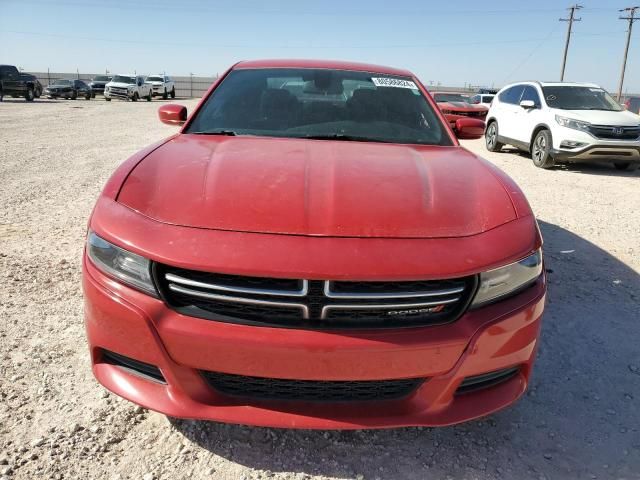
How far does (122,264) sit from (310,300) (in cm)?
67

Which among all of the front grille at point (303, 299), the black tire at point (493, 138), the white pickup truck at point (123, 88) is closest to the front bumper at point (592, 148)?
the black tire at point (493, 138)

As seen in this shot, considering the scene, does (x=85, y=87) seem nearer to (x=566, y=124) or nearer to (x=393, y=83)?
(x=566, y=124)

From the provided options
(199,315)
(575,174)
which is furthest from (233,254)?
(575,174)

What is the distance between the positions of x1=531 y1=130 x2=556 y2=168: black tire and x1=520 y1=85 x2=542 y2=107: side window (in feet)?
2.19

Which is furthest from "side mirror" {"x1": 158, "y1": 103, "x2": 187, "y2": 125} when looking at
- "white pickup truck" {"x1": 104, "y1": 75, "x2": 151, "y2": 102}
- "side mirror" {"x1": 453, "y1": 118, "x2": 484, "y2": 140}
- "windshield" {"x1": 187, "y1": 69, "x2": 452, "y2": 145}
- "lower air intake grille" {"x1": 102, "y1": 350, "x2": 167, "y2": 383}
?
"white pickup truck" {"x1": 104, "y1": 75, "x2": 151, "y2": 102}

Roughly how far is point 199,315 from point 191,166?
2.65 ft

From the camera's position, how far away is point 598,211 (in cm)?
628

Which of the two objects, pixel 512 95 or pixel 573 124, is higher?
pixel 512 95

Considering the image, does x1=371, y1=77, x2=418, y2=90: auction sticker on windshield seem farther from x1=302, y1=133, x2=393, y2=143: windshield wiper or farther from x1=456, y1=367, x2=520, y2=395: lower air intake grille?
x1=456, y1=367, x2=520, y2=395: lower air intake grille

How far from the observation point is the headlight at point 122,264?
1.72 metres

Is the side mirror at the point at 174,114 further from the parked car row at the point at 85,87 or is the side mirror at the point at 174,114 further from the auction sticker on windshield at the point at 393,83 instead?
the parked car row at the point at 85,87

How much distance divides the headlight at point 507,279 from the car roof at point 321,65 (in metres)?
2.05

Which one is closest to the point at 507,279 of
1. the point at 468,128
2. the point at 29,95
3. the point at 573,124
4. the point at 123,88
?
the point at 468,128

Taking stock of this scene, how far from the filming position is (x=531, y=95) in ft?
34.1
